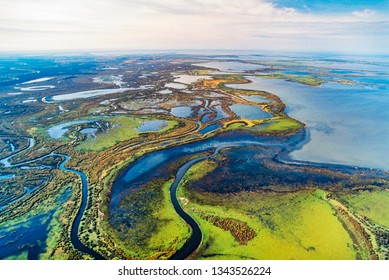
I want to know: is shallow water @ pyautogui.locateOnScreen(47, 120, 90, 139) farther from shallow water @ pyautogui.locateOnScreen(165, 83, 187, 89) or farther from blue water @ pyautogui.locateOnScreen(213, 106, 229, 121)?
shallow water @ pyautogui.locateOnScreen(165, 83, 187, 89)

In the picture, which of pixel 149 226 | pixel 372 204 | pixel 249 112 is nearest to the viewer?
pixel 149 226

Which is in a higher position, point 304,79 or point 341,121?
point 304,79

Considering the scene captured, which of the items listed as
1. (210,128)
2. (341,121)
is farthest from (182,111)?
(341,121)

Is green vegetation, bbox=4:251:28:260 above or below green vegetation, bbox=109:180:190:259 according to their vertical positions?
below

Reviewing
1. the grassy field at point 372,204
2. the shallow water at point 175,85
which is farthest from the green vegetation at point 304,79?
the grassy field at point 372,204

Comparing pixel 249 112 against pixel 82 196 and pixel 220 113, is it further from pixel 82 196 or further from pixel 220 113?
pixel 82 196

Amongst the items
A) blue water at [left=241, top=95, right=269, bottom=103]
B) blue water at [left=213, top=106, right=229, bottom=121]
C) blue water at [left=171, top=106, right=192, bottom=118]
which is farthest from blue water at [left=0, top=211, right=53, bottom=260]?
blue water at [left=241, top=95, right=269, bottom=103]

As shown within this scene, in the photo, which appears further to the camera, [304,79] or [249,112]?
[304,79]
